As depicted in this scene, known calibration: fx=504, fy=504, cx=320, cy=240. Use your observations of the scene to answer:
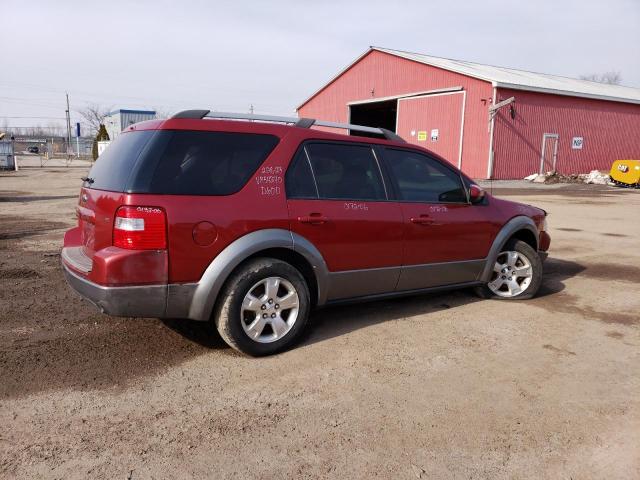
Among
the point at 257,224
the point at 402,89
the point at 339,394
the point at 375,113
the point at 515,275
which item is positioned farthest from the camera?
the point at 375,113

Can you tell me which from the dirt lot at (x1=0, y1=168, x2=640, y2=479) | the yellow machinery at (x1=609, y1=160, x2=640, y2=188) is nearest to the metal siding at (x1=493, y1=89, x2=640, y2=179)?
the yellow machinery at (x1=609, y1=160, x2=640, y2=188)

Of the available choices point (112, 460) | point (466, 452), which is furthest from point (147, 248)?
point (466, 452)

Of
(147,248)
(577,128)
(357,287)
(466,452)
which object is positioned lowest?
(466,452)

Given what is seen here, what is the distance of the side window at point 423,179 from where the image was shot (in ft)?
15.1

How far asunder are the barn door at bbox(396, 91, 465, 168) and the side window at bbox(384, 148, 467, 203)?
2159 cm

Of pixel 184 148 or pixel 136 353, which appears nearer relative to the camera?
pixel 184 148

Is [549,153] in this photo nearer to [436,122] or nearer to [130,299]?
[436,122]

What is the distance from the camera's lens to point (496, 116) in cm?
2380

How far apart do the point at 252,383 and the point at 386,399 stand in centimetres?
90

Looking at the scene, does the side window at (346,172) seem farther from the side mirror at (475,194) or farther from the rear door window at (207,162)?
the side mirror at (475,194)

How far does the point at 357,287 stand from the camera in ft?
14.1

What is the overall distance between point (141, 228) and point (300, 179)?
1280mm

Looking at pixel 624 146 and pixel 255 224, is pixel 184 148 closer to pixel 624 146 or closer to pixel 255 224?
pixel 255 224

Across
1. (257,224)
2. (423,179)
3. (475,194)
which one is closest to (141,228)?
(257,224)
